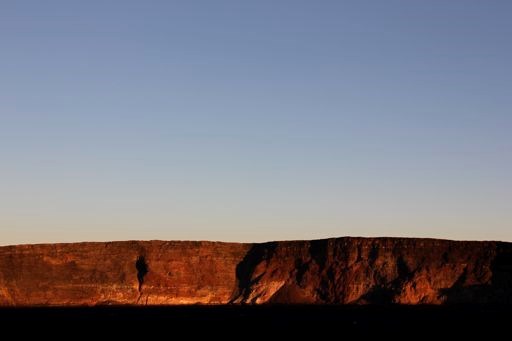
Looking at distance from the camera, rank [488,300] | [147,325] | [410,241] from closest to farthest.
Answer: [147,325], [488,300], [410,241]

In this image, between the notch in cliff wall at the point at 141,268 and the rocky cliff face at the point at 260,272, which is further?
the notch in cliff wall at the point at 141,268

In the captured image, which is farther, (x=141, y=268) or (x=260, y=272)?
(x=141, y=268)

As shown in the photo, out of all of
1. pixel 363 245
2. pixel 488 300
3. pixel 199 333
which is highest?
pixel 363 245

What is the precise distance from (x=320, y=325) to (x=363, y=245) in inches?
2417

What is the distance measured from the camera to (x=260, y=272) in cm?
11669

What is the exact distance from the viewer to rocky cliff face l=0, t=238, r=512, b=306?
4309 inches

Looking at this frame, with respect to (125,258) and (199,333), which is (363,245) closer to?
(125,258)

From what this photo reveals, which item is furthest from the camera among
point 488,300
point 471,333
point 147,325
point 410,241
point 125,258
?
point 125,258

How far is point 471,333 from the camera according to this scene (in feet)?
148

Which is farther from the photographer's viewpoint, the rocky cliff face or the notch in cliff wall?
the notch in cliff wall

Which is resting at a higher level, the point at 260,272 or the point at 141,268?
the point at 141,268

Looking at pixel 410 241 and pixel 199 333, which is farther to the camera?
pixel 410 241

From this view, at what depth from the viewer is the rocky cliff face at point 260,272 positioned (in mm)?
109438

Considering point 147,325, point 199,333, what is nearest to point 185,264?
point 147,325
